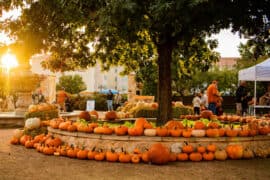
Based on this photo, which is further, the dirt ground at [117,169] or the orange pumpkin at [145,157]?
the orange pumpkin at [145,157]

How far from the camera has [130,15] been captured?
788cm

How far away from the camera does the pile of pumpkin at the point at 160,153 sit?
27.4 feet

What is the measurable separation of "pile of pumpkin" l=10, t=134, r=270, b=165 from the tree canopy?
2.14 meters

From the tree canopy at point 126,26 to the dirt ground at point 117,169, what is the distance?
2.61 metres

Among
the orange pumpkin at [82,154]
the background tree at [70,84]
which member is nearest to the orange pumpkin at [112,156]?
the orange pumpkin at [82,154]

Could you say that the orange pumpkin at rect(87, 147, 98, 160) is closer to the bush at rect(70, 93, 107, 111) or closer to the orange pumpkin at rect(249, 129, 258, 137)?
the orange pumpkin at rect(249, 129, 258, 137)

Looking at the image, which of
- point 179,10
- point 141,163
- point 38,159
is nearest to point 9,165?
point 38,159

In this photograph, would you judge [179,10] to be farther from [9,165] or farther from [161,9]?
[9,165]

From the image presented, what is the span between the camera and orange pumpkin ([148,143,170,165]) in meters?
8.23

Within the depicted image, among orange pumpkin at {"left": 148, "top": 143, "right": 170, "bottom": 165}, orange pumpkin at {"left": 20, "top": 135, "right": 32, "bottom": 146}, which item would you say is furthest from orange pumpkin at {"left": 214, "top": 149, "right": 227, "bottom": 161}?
orange pumpkin at {"left": 20, "top": 135, "right": 32, "bottom": 146}

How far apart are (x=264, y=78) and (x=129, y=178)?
45.4ft

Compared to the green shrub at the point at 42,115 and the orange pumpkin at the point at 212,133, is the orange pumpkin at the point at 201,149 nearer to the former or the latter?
the orange pumpkin at the point at 212,133

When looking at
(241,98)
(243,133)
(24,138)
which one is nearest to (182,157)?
(243,133)

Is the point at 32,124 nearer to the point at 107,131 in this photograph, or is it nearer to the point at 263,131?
the point at 107,131
